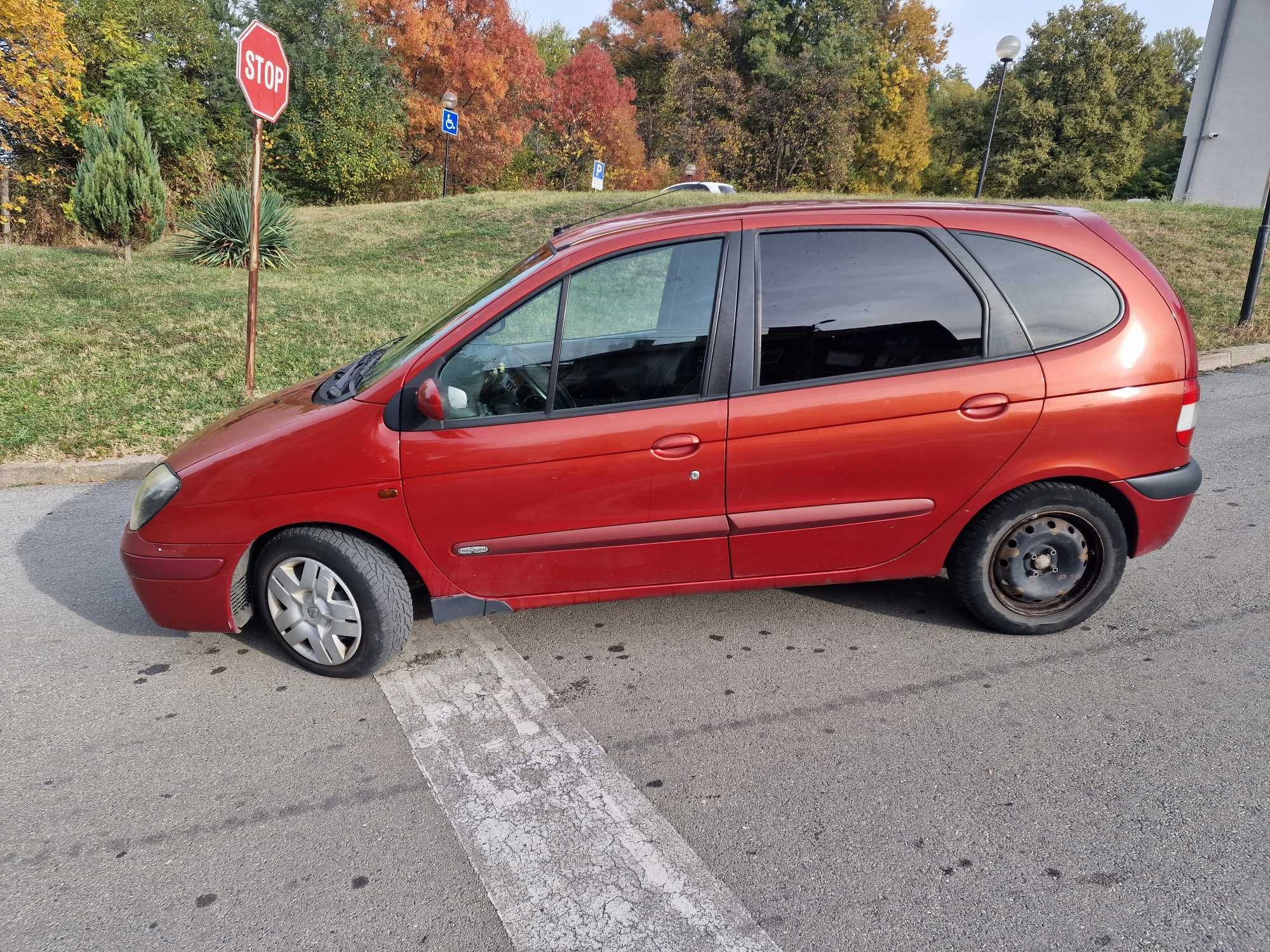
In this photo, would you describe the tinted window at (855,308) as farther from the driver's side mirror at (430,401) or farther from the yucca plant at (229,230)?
the yucca plant at (229,230)

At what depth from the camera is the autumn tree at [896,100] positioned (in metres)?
43.8

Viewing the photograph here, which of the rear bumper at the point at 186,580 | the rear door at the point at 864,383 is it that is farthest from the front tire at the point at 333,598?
the rear door at the point at 864,383

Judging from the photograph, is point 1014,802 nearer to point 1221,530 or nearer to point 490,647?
point 490,647

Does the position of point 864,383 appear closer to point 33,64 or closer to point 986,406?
point 986,406

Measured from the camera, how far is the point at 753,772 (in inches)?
109

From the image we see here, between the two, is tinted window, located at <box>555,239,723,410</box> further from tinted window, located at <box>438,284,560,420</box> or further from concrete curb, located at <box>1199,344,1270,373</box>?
concrete curb, located at <box>1199,344,1270,373</box>

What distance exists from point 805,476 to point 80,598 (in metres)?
3.58

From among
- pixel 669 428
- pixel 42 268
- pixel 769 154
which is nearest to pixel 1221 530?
pixel 669 428

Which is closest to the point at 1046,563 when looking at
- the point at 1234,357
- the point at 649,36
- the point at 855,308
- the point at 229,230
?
the point at 855,308

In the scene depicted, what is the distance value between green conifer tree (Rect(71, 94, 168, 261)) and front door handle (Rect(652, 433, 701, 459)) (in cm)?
1403

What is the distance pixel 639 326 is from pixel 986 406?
4.55 ft

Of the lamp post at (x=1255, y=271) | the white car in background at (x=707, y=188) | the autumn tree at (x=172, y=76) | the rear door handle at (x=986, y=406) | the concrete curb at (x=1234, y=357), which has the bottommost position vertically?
the rear door handle at (x=986, y=406)

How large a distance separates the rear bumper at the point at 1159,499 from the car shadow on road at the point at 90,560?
4180 mm

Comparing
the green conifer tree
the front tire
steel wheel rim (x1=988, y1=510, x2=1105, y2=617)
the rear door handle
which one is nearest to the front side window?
the front tire
